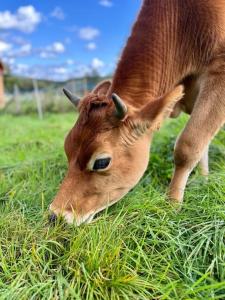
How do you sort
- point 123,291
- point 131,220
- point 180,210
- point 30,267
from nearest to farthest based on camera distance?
point 123,291 < point 30,267 < point 131,220 < point 180,210

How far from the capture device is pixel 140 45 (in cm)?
356

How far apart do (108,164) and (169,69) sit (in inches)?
42.3

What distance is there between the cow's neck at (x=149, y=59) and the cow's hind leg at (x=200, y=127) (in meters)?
0.36

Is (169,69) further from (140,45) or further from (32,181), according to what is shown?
(32,181)

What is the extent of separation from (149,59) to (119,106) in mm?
728

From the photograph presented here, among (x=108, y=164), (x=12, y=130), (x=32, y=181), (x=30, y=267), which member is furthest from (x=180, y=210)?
(x=12, y=130)

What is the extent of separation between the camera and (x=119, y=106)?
3016 millimetres

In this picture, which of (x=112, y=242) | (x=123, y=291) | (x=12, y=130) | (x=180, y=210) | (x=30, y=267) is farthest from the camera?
(x=12, y=130)

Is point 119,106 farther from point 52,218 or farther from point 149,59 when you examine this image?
point 52,218

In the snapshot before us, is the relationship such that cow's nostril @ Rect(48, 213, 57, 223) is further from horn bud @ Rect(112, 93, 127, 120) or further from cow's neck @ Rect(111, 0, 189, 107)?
cow's neck @ Rect(111, 0, 189, 107)

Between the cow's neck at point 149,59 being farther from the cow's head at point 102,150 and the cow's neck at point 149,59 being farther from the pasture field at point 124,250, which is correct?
the pasture field at point 124,250

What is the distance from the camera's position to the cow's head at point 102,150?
306 cm

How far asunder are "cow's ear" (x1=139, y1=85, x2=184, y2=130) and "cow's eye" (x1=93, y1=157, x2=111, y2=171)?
0.44 m

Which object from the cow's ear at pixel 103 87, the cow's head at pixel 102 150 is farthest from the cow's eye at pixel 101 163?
the cow's ear at pixel 103 87
